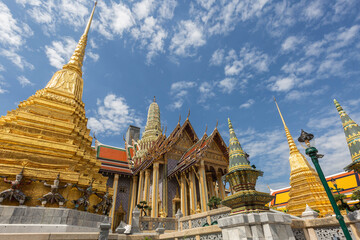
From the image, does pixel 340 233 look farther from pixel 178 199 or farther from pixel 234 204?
pixel 178 199

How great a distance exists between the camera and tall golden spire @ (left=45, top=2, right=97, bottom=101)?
10755mm

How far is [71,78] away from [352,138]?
1311 centimetres

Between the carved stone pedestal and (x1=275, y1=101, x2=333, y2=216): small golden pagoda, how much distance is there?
944 cm

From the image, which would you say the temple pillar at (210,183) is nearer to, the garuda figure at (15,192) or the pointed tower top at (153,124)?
the pointed tower top at (153,124)

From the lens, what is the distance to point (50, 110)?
8.96 meters

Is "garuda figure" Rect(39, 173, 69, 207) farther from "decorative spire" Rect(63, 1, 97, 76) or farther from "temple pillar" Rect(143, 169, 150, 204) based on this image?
"temple pillar" Rect(143, 169, 150, 204)

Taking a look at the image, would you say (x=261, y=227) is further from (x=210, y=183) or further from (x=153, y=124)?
(x=153, y=124)

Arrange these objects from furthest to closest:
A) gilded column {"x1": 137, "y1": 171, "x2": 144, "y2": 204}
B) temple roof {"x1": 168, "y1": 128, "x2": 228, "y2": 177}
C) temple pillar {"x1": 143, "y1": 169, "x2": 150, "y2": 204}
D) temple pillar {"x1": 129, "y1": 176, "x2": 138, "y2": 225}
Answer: temple pillar {"x1": 129, "y1": 176, "x2": 138, "y2": 225} < gilded column {"x1": 137, "y1": 171, "x2": 144, "y2": 204} < temple pillar {"x1": 143, "y1": 169, "x2": 150, "y2": 204} < temple roof {"x1": 168, "y1": 128, "x2": 228, "y2": 177}

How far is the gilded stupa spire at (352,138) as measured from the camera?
4.20 metres

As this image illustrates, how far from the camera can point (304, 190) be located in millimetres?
11234

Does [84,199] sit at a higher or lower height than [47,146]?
lower

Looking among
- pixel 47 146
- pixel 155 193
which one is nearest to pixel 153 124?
pixel 155 193

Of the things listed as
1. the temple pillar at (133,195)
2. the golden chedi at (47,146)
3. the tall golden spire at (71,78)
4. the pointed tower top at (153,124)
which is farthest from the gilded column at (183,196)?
the pointed tower top at (153,124)

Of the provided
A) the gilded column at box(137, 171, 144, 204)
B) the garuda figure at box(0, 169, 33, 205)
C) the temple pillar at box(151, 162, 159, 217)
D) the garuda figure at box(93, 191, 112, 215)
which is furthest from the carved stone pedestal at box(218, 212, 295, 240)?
→ the gilded column at box(137, 171, 144, 204)
